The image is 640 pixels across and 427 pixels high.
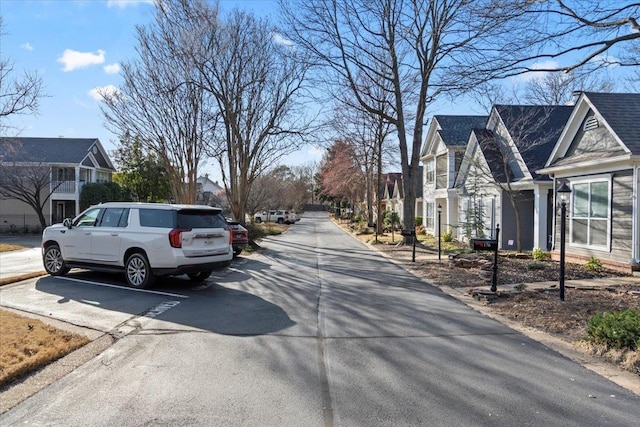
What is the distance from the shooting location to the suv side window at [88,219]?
11.1 m

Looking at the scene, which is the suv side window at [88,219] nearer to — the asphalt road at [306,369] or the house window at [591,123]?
the asphalt road at [306,369]

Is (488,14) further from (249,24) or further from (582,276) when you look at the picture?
(249,24)

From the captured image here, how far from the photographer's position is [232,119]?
20844 millimetres

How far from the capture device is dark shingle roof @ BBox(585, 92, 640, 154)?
43.3ft

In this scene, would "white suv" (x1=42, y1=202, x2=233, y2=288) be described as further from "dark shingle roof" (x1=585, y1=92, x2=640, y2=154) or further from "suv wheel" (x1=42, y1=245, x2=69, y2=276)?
"dark shingle roof" (x1=585, y1=92, x2=640, y2=154)

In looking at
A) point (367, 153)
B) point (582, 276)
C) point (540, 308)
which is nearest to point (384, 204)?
point (367, 153)

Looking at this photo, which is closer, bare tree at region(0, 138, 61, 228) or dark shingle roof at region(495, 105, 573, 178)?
dark shingle roof at region(495, 105, 573, 178)

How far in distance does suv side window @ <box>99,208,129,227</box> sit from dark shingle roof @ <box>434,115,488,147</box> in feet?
71.3

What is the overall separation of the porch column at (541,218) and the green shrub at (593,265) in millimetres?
4358

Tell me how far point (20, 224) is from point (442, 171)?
3205 cm

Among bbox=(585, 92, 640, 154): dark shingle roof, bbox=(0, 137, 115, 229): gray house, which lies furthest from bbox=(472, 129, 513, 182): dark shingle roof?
bbox=(0, 137, 115, 229): gray house

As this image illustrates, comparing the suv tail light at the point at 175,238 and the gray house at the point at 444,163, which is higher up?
the gray house at the point at 444,163

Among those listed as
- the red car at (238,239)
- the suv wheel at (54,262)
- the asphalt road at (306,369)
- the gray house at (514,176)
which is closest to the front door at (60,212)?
the red car at (238,239)

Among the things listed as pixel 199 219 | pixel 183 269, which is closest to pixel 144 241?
pixel 183 269
